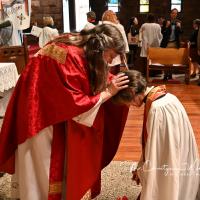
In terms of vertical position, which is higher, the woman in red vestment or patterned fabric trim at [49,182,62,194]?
the woman in red vestment

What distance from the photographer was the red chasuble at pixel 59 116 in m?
1.97

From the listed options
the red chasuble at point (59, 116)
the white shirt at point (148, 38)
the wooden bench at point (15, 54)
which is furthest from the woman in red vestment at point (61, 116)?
the white shirt at point (148, 38)

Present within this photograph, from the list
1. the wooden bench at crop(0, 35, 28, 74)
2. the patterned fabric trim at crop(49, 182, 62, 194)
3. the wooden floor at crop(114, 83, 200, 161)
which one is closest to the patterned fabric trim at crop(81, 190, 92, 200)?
the patterned fabric trim at crop(49, 182, 62, 194)

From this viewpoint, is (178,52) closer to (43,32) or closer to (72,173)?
(43,32)

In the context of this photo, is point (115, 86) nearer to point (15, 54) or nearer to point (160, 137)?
point (160, 137)

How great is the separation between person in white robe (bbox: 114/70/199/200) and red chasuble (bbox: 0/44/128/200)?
253mm

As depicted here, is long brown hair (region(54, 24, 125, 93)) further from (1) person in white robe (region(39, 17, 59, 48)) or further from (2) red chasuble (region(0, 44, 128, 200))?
(1) person in white robe (region(39, 17, 59, 48))

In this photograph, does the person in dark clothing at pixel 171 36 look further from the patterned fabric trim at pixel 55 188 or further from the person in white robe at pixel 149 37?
the patterned fabric trim at pixel 55 188

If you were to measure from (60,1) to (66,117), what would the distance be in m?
7.71

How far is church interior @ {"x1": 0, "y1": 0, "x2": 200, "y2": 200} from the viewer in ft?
9.52

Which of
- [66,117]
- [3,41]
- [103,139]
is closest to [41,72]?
[66,117]

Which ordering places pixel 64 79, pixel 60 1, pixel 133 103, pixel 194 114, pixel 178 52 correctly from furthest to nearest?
1. pixel 60 1
2. pixel 178 52
3. pixel 194 114
4. pixel 133 103
5. pixel 64 79

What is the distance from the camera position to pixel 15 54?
4820 mm

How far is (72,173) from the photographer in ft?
7.02
